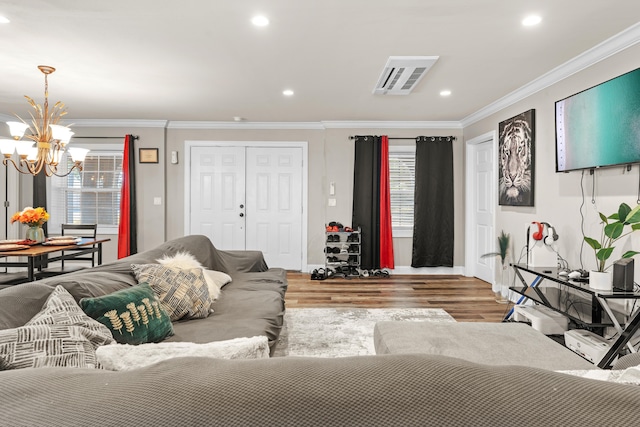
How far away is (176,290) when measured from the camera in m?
2.11

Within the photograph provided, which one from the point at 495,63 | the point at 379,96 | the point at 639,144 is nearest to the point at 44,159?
the point at 379,96

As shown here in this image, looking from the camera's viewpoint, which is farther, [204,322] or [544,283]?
[544,283]

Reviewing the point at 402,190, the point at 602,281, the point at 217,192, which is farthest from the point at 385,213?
the point at 602,281

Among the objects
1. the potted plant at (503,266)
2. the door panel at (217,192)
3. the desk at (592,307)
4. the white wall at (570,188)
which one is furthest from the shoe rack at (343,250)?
the desk at (592,307)

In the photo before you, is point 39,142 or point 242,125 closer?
point 39,142

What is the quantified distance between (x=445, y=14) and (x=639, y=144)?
163cm

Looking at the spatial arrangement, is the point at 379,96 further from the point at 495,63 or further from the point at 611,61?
the point at 611,61

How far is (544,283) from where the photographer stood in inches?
153

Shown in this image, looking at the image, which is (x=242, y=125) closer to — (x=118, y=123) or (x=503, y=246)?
(x=118, y=123)

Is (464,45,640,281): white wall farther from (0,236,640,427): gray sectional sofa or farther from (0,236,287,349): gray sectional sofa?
(0,236,640,427): gray sectional sofa

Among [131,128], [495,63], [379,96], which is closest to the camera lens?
[495,63]

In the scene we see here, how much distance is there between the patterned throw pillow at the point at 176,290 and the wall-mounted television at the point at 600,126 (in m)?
3.12

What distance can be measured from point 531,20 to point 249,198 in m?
4.55

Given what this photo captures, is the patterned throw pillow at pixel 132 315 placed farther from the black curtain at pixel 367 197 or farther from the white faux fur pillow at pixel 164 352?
the black curtain at pixel 367 197
